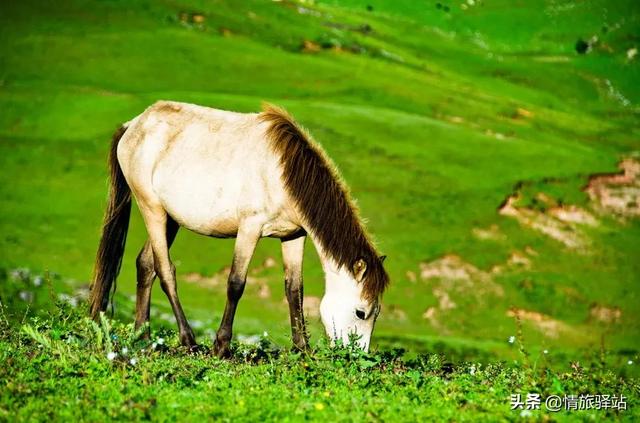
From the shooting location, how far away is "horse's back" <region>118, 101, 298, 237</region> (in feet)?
40.8

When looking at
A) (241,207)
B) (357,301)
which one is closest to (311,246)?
(241,207)

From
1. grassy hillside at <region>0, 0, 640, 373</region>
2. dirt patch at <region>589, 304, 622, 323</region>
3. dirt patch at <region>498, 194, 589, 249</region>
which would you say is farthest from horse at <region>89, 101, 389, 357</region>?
dirt patch at <region>498, 194, 589, 249</region>

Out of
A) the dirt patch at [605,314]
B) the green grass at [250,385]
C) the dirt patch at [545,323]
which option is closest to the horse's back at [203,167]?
the green grass at [250,385]

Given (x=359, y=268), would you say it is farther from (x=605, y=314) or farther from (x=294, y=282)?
(x=605, y=314)

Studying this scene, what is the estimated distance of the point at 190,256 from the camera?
32.0 meters

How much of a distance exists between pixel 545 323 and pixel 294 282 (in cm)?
2042

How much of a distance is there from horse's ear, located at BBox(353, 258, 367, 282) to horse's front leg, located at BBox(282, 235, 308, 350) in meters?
1.14

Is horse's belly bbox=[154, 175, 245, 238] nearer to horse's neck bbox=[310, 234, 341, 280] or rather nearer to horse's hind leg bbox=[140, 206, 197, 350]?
horse's hind leg bbox=[140, 206, 197, 350]

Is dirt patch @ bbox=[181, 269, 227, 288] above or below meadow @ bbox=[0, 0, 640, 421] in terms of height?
below

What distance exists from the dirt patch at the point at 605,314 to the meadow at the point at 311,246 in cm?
9

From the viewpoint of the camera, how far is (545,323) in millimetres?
31156

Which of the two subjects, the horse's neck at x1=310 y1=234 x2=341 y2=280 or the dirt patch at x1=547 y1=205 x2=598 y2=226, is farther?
the dirt patch at x1=547 y1=205 x2=598 y2=226

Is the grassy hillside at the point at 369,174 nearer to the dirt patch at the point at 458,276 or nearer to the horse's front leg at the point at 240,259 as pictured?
the dirt patch at the point at 458,276

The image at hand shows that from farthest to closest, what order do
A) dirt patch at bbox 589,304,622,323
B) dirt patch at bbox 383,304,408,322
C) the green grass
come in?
dirt patch at bbox 589,304,622,323 < dirt patch at bbox 383,304,408,322 < the green grass
